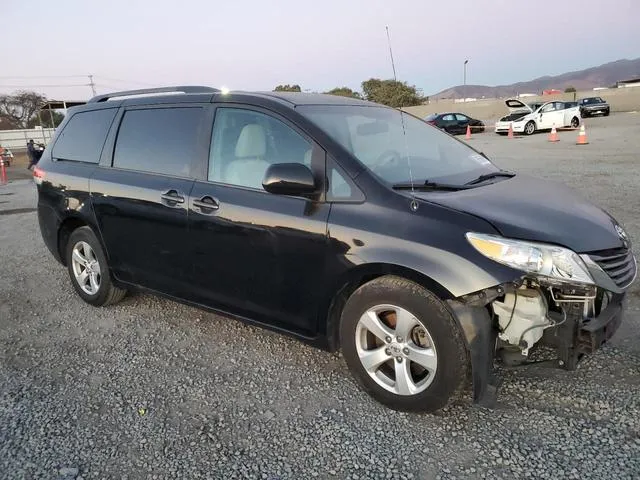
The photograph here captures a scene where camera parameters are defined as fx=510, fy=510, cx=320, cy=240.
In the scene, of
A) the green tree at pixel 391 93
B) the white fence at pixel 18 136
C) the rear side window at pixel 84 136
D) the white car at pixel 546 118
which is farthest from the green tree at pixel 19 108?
the rear side window at pixel 84 136

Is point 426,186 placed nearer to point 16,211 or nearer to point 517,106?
point 16,211

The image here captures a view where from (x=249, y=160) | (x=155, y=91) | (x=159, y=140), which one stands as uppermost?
(x=155, y=91)

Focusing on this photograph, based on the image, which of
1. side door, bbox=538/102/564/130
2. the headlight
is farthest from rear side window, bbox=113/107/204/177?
side door, bbox=538/102/564/130

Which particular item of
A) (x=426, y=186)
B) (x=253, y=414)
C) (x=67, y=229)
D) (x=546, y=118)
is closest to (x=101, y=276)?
(x=67, y=229)

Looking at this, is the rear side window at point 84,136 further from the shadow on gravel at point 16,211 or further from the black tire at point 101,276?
the shadow on gravel at point 16,211

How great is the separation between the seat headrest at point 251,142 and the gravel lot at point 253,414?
1.39m

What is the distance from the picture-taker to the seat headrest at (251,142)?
11.1 ft

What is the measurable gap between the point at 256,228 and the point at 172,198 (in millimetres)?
810

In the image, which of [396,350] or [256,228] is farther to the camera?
[256,228]

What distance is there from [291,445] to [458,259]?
4.18 ft

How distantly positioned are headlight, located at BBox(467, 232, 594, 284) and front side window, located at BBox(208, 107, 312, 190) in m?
1.23

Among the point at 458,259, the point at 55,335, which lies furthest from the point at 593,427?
the point at 55,335

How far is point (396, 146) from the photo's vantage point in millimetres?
3465

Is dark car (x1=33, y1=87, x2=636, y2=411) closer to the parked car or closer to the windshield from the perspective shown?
the windshield
